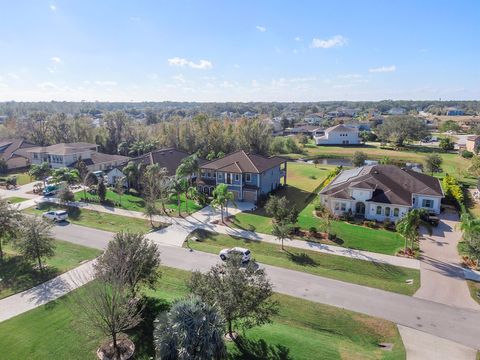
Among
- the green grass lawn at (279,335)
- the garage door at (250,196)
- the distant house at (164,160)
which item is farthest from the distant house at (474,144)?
Answer: the green grass lawn at (279,335)

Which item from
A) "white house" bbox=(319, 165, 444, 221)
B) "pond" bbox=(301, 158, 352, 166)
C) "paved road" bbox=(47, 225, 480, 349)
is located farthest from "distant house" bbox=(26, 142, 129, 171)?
"pond" bbox=(301, 158, 352, 166)

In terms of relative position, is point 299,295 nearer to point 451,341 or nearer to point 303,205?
point 451,341

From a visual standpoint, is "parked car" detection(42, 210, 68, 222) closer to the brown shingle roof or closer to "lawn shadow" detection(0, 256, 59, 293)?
"lawn shadow" detection(0, 256, 59, 293)

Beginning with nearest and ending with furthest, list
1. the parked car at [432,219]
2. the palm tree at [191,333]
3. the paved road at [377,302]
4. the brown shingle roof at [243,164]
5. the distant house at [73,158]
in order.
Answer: the palm tree at [191,333]
the paved road at [377,302]
the parked car at [432,219]
the brown shingle roof at [243,164]
the distant house at [73,158]

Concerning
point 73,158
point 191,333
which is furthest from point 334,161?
point 191,333

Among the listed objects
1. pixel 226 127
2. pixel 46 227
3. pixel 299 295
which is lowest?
pixel 299 295

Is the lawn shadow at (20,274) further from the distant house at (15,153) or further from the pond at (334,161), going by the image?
the pond at (334,161)

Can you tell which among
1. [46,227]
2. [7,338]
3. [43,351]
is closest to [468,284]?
[43,351]
